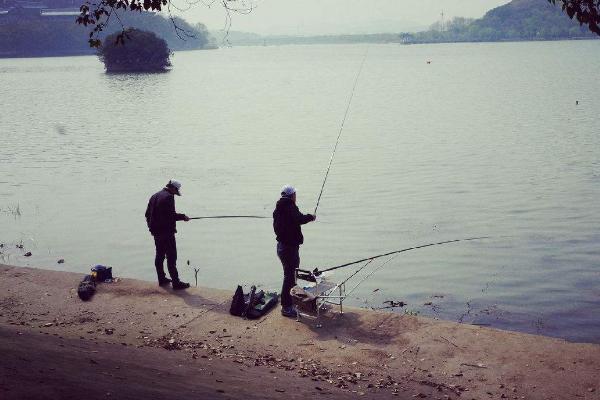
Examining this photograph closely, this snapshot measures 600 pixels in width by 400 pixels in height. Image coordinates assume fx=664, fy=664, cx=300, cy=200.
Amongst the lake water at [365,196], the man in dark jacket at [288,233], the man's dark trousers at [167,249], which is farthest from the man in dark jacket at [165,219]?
the lake water at [365,196]

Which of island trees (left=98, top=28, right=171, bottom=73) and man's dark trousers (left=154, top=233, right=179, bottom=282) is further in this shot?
island trees (left=98, top=28, right=171, bottom=73)

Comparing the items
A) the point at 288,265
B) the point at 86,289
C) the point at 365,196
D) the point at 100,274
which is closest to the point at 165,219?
the point at 86,289

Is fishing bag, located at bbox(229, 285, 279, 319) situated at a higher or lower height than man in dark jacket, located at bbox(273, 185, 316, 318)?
lower

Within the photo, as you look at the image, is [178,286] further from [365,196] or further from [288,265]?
[365,196]

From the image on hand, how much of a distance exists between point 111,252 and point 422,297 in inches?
308

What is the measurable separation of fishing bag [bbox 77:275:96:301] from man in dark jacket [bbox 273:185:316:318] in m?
3.21

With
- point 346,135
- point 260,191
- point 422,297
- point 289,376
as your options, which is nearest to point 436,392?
point 289,376

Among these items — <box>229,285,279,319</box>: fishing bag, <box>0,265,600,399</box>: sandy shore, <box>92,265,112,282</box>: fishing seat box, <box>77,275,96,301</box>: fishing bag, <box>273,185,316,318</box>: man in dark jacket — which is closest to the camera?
<box>0,265,600,399</box>: sandy shore

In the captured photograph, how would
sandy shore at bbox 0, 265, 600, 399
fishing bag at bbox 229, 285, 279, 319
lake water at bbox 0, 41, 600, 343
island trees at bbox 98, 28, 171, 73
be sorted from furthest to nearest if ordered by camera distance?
island trees at bbox 98, 28, 171, 73
lake water at bbox 0, 41, 600, 343
fishing bag at bbox 229, 285, 279, 319
sandy shore at bbox 0, 265, 600, 399

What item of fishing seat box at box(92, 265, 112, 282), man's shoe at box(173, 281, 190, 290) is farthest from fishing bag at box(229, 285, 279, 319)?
fishing seat box at box(92, 265, 112, 282)

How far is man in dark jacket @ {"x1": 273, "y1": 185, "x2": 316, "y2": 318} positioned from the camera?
9227mm

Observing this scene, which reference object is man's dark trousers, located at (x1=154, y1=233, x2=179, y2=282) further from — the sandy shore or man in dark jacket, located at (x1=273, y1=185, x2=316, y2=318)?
man in dark jacket, located at (x1=273, y1=185, x2=316, y2=318)

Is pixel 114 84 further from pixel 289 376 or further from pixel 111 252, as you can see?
pixel 289 376

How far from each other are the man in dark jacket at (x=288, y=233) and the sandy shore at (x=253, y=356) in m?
0.39
